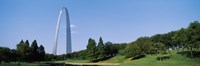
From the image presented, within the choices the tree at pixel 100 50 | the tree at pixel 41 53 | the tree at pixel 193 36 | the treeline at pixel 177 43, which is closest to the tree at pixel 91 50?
the tree at pixel 100 50

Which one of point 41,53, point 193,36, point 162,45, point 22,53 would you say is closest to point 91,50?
point 41,53

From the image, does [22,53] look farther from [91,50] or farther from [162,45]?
[162,45]

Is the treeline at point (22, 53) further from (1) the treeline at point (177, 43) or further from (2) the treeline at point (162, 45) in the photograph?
(1) the treeline at point (177, 43)

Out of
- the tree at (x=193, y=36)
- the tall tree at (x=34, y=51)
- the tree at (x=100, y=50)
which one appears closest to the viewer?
the tree at (x=193, y=36)

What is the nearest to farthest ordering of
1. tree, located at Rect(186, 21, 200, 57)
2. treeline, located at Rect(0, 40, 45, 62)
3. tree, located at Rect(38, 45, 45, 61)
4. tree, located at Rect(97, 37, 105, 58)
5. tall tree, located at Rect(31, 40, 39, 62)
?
tree, located at Rect(186, 21, 200, 57)
treeline, located at Rect(0, 40, 45, 62)
tall tree, located at Rect(31, 40, 39, 62)
tree, located at Rect(38, 45, 45, 61)
tree, located at Rect(97, 37, 105, 58)

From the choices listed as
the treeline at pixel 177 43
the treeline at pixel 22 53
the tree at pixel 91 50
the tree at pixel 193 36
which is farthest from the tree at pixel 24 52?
the tree at pixel 193 36

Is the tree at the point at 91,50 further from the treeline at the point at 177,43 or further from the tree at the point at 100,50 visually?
the treeline at the point at 177,43

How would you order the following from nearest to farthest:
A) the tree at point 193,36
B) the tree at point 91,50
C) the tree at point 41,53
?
the tree at point 193,36
the tree at point 41,53
the tree at point 91,50

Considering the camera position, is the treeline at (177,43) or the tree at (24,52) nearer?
the treeline at (177,43)

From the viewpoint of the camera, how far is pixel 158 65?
60.8 meters

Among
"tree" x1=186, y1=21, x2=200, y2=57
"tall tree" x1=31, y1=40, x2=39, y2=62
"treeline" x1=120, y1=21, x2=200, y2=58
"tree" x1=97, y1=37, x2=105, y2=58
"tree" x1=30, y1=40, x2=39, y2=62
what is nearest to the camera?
"tree" x1=186, y1=21, x2=200, y2=57

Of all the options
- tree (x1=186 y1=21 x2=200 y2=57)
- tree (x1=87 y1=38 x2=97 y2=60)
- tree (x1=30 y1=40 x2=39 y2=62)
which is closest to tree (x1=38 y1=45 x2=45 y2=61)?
tree (x1=30 y1=40 x2=39 y2=62)

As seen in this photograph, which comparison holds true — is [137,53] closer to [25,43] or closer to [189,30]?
[189,30]

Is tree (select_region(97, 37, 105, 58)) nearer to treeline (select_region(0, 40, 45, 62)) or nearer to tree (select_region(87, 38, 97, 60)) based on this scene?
tree (select_region(87, 38, 97, 60))
